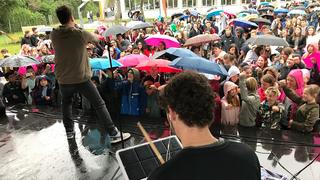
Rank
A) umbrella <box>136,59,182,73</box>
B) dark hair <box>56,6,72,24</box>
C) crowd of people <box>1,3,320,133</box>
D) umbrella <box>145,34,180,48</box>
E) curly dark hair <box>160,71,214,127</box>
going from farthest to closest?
1. umbrella <box>145,34,180,48</box>
2. umbrella <box>136,59,182,73</box>
3. crowd of people <box>1,3,320,133</box>
4. dark hair <box>56,6,72,24</box>
5. curly dark hair <box>160,71,214,127</box>

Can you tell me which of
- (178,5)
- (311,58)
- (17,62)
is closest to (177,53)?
(311,58)

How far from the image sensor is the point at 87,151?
450 cm

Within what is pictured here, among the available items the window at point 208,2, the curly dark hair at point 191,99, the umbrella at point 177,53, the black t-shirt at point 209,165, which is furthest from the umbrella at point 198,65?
the window at point 208,2

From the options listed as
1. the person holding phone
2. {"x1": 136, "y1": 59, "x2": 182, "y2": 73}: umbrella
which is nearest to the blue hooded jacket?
{"x1": 136, "y1": 59, "x2": 182, "y2": 73}: umbrella

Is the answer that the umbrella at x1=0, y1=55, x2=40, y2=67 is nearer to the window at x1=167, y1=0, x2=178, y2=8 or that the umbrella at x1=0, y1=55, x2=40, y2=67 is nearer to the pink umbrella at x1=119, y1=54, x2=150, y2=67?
the pink umbrella at x1=119, y1=54, x2=150, y2=67

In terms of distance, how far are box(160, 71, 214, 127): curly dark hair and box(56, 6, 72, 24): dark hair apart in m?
2.82

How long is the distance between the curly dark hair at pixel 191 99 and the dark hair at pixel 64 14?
2.82m

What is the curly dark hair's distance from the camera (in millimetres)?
1517

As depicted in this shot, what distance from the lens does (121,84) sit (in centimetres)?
601

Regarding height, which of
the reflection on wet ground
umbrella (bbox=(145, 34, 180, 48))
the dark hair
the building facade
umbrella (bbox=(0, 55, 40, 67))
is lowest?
the reflection on wet ground

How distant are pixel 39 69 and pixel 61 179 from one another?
5.17m

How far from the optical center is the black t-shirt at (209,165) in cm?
138

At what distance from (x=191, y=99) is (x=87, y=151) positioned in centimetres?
332

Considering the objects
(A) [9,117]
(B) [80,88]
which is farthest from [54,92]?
(B) [80,88]
